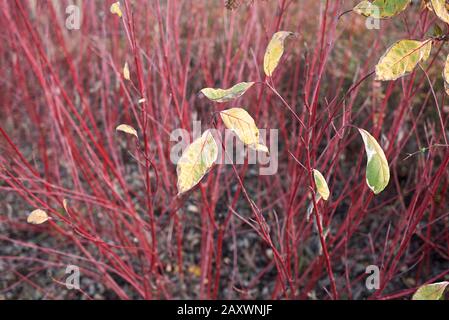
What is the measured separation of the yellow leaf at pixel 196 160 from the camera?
0.78 m

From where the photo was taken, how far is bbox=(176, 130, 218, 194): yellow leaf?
2.57 ft

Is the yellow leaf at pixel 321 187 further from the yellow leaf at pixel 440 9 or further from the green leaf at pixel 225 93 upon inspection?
the yellow leaf at pixel 440 9

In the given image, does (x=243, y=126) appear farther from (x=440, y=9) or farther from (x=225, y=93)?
(x=440, y=9)

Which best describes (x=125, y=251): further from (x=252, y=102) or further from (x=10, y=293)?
(x=252, y=102)

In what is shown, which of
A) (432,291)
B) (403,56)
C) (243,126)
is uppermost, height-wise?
(403,56)

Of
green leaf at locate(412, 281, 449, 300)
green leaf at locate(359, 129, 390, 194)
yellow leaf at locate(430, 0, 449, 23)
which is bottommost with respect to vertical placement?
green leaf at locate(412, 281, 449, 300)

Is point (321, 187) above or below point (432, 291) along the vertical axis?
above

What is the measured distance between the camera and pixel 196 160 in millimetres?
788

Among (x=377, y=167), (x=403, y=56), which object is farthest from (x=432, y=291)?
(x=403, y=56)

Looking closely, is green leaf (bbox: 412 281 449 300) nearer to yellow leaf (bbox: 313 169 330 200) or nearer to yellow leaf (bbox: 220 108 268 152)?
yellow leaf (bbox: 313 169 330 200)

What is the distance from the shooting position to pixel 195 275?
7.17 ft

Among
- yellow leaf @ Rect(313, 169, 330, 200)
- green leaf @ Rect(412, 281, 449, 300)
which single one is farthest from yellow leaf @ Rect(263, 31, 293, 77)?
green leaf @ Rect(412, 281, 449, 300)

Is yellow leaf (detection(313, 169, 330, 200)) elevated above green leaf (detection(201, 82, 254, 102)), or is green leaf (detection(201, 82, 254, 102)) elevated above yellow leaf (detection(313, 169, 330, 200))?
green leaf (detection(201, 82, 254, 102))
